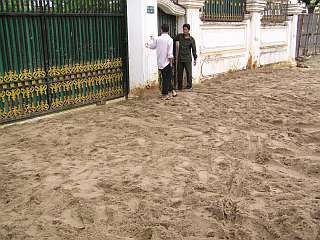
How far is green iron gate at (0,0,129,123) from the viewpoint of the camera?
21.6 feet

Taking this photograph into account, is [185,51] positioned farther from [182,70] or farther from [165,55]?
[165,55]

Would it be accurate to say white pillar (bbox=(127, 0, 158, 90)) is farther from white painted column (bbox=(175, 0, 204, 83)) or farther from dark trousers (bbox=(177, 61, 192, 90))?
white painted column (bbox=(175, 0, 204, 83))

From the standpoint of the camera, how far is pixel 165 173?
4664mm

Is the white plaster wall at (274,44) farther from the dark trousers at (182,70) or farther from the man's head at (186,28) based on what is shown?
the man's head at (186,28)

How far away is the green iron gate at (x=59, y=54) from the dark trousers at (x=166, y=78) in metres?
0.81

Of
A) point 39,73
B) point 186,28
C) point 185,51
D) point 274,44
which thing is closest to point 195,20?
point 186,28

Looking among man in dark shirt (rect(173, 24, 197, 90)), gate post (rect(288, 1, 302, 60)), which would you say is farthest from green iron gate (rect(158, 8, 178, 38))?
gate post (rect(288, 1, 302, 60))

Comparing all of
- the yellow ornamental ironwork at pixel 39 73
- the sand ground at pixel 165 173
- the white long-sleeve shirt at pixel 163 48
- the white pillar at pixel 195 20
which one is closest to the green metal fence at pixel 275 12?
the white pillar at pixel 195 20

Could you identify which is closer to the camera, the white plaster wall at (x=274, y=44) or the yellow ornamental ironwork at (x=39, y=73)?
the yellow ornamental ironwork at (x=39, y=73)

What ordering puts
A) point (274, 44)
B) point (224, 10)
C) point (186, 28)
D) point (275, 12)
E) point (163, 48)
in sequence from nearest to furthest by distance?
point (163, 48) < point (186, 28) < point (224, 10) < point (274, 44) < point (275, 12)

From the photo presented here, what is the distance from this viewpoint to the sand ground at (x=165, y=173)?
3.47 metres

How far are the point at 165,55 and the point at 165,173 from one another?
14.1ft

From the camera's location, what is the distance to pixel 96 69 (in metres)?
8.02

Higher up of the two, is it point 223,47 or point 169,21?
point 169,21
